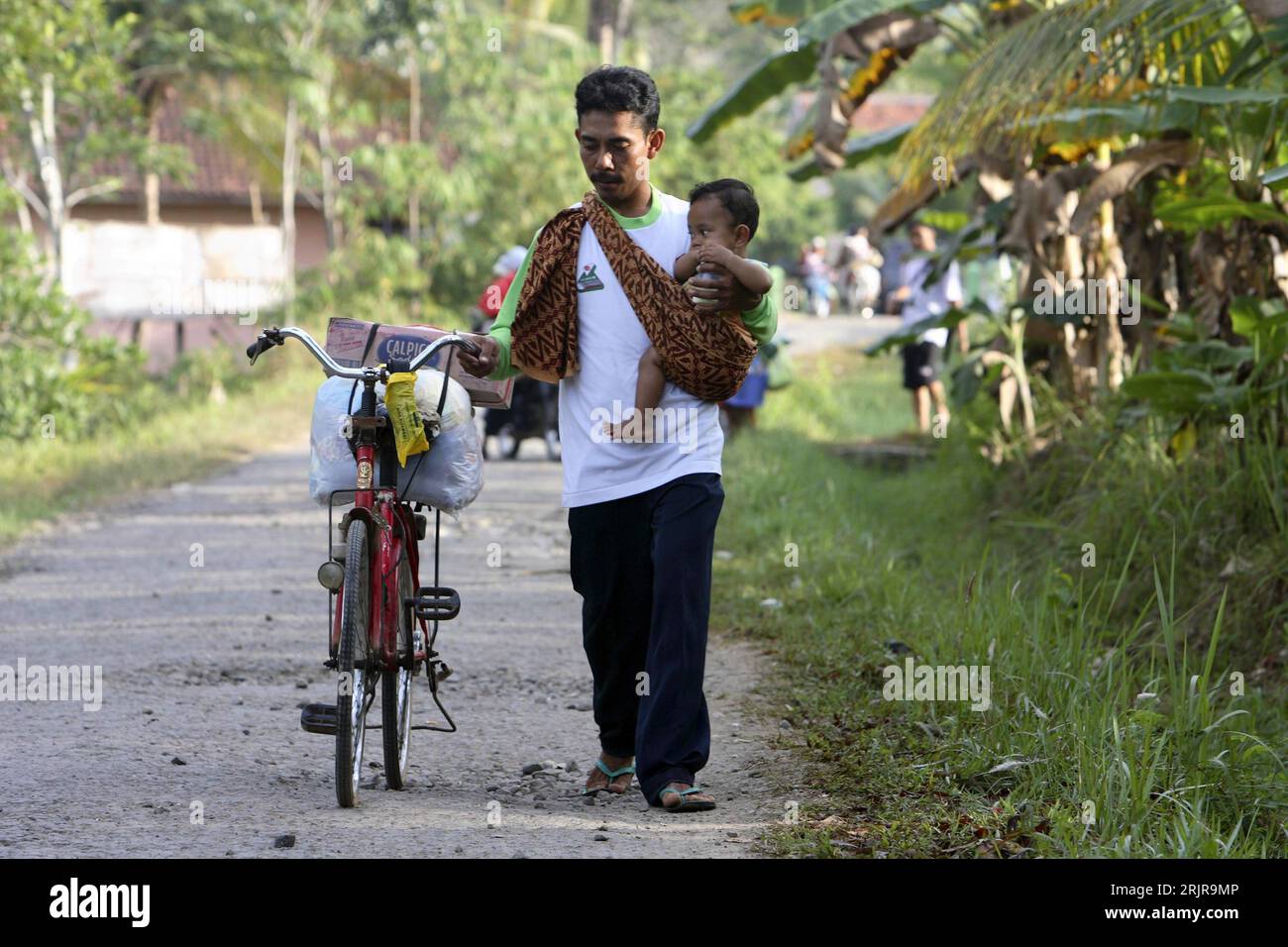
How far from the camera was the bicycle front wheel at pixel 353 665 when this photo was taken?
482 centimetres

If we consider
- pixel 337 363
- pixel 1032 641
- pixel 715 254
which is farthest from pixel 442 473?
pixel 1032 641

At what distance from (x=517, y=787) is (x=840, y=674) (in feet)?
5.55

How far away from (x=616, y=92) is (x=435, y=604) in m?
1.58

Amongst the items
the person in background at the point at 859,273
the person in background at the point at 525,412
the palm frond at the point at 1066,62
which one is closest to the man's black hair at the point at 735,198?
the palm frond at the point at 1066,62

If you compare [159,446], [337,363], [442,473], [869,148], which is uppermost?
[869,148]

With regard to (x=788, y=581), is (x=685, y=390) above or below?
above

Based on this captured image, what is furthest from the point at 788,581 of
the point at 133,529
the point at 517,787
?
the point at 133,529

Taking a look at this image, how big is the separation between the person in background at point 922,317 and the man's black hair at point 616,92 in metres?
8.94

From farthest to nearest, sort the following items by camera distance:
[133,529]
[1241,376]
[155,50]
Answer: [155,50], [133,529], [1241,376]

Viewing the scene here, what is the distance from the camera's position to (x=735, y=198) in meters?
4.77

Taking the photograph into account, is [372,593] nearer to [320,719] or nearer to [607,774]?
[320,719]

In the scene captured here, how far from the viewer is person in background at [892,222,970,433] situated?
14.5m
